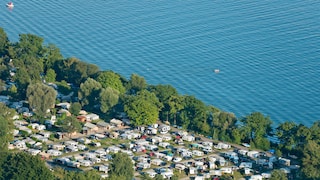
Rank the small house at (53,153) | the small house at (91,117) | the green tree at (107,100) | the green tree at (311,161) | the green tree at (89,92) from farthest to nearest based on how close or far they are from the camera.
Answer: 1. the green tree at (89,92)
2. the green tree at (107,100)
3. the small house at (91,117)
4. the small house at (53,153)
5. the green tree at (311,161)

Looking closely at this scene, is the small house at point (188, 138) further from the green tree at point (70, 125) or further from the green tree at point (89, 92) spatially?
the green tree at point (89, 92)

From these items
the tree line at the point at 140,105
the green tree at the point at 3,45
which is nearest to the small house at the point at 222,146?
the tree line at the point at 140,105

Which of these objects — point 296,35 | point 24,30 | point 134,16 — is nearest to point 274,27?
point 296,35

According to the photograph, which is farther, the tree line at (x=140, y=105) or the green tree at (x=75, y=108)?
the green tree at (x=75, y=108)

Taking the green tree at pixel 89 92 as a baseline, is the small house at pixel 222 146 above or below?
below

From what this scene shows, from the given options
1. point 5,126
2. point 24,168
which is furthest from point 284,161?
point 5,126

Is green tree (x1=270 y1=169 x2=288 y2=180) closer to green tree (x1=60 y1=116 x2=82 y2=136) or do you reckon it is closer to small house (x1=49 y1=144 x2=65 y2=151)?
small house (x1=49 y1=144 x2=65 y2=151)

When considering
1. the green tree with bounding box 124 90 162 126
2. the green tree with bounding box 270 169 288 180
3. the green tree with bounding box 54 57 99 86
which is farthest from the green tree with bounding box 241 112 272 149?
the green tree with bounding box 54 57 99 86
